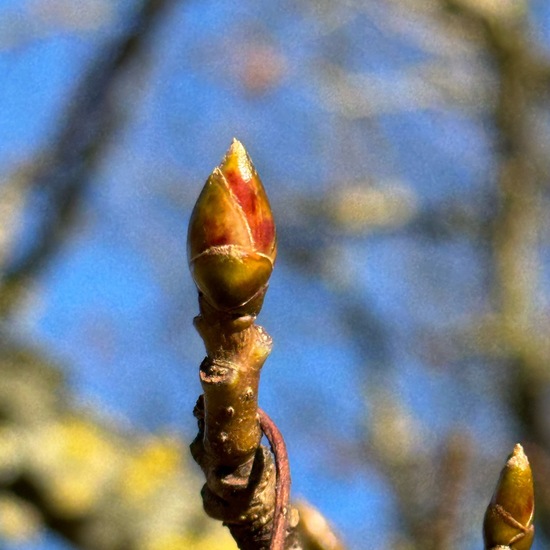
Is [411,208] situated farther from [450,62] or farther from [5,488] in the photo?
[5,488]

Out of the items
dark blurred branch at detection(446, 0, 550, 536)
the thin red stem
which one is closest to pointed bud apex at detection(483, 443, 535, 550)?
the thin red stem

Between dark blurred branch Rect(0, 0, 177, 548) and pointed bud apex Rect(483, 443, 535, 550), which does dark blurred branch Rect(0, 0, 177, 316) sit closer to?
dark blurred branch Rect(0, 0, 177, 548)

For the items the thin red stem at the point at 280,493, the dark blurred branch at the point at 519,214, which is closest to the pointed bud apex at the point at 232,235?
the thin red stem at the point at 280,493

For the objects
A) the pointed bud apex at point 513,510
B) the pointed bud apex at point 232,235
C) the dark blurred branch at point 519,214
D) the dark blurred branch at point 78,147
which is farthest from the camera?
the dark blurred branch at point 519,214

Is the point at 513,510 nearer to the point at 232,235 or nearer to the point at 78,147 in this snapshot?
the point at 232,235

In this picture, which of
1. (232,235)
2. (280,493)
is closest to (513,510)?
(280,493)

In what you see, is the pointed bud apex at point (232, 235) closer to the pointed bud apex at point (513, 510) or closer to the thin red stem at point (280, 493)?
the thin red stem at point (280, 493)
